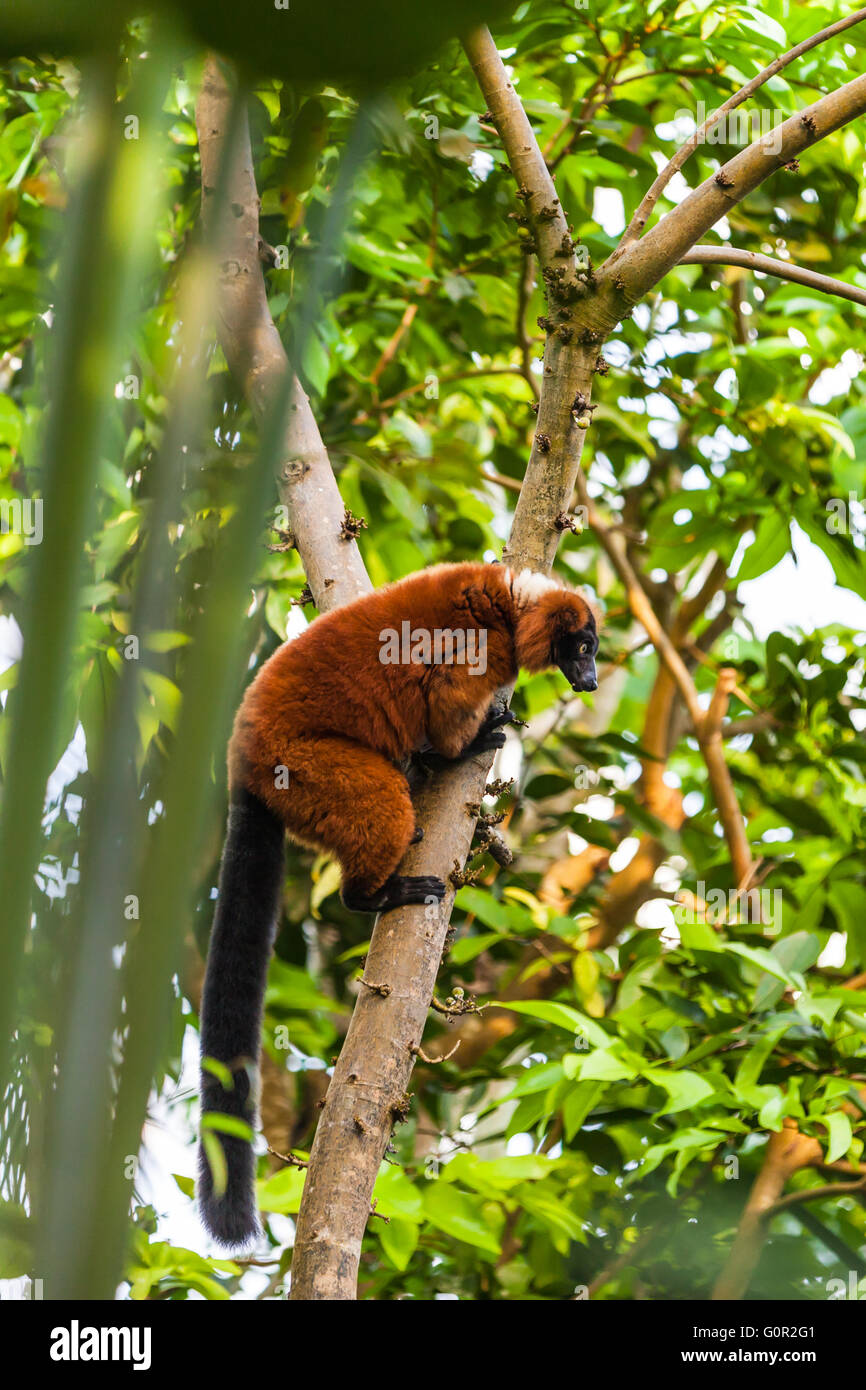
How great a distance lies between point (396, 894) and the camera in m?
2.92

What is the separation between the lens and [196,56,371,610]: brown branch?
0.53 metres

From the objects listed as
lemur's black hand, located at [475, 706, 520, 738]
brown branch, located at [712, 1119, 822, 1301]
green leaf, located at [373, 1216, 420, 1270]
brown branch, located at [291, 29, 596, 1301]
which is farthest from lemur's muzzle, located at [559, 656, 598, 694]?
green leaf, located at [373, 1216, 420, 1270]

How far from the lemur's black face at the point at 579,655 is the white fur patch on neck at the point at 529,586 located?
0.25 meters

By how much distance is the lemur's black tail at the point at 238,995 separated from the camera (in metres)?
2.62

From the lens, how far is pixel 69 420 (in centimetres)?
48

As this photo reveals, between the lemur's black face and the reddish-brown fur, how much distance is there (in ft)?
1.08

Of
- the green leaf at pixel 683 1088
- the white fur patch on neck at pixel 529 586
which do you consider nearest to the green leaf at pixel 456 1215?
the green leaf at pixel 683 1088

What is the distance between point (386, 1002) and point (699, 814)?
12.2ft

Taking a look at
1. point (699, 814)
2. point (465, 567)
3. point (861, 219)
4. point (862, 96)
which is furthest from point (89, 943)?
point (699, 814)

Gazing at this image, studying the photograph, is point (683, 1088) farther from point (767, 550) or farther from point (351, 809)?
point (767, 550)

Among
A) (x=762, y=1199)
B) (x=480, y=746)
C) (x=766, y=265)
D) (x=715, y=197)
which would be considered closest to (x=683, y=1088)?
(x=480, y=746)

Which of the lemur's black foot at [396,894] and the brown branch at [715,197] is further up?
the brown branch at [715,197]

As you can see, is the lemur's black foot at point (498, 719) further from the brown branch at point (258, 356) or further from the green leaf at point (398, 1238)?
the green leaf at point (398, 1238)

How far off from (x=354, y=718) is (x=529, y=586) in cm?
62
